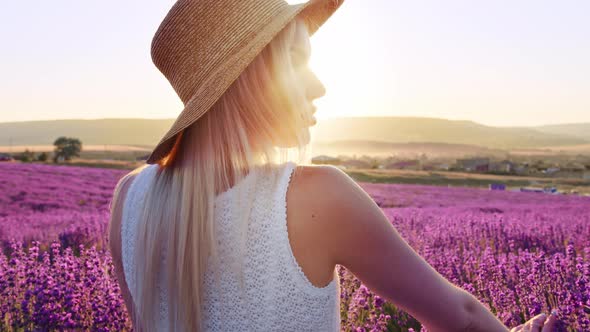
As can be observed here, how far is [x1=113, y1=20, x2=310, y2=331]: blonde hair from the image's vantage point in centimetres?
129

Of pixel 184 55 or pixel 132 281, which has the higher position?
pixel 184 55

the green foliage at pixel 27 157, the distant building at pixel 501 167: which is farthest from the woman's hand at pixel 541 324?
the distant building at pixel 501 167

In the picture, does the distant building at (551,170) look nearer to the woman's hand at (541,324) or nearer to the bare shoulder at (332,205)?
the woman's hand at (541,324)

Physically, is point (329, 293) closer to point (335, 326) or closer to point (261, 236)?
point (335, 326)

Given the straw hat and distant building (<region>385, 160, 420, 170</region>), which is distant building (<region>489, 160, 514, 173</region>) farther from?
the straw hat

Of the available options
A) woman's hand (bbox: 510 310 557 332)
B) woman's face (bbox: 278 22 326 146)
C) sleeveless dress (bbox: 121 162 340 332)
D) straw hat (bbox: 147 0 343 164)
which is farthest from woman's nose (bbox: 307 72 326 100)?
woman's hand (bbox: 510 310 557 332)

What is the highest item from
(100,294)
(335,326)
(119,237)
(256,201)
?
(256,201)

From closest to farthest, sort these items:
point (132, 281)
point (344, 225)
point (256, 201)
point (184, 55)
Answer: point (344, 225), point (256, 201), point (184, 55), point (132, 281)

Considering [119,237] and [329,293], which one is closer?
[329,293]

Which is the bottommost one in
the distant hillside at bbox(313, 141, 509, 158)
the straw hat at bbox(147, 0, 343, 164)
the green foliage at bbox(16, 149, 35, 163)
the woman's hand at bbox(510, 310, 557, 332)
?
the woman's hand at bbox(510, 310, 557, 332)

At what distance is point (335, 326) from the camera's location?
1357mm

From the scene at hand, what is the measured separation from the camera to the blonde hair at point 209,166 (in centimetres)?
129

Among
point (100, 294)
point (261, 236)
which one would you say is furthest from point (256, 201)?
point (100, 294)

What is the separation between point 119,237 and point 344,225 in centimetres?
82
